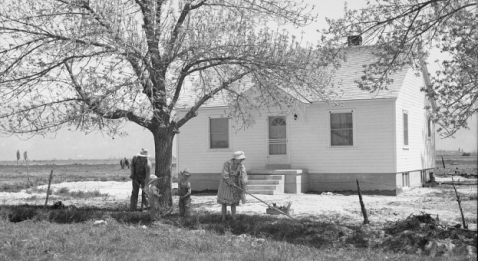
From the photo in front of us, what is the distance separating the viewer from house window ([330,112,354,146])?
22547 millimetres

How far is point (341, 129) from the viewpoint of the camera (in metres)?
22.7

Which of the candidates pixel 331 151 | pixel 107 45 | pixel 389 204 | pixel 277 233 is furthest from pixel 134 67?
pixel 331 151

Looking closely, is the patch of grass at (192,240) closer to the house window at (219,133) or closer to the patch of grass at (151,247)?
the patch of grass at (151,247)

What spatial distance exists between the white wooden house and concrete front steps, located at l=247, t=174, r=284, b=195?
0.12ft

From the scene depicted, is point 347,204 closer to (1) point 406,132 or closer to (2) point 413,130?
(1) point 406,132

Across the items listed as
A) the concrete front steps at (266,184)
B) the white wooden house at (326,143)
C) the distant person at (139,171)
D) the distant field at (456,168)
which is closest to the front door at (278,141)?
the white wooden house at (326,143)

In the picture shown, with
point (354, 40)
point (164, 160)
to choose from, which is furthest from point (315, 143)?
point (354, 40)

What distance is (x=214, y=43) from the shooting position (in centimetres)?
1535

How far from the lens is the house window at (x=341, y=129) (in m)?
22.5

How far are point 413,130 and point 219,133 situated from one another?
810 centimetres

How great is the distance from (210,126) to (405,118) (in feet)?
25.7

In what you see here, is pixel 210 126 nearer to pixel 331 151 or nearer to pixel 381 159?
pixel 331 151

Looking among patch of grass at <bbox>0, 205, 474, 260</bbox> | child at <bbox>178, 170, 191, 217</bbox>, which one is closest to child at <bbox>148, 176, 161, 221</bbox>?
patch of grass at <bbox>0, 205, 474, 260</bbox>

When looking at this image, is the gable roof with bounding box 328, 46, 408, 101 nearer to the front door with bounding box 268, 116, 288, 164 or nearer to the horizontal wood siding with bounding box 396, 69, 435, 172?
the horizontal wood siding with bounding box 396, 69, 435, 172
